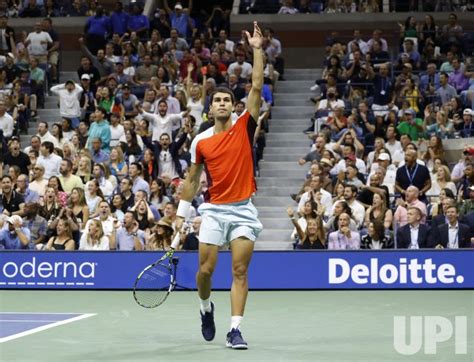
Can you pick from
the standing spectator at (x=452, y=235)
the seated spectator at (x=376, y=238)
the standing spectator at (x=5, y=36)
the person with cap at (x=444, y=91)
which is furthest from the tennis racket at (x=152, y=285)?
the standing spectator at (x=5, y=36)

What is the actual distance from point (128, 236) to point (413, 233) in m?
4.19

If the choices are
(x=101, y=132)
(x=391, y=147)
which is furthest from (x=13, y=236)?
(x=391, y=147)

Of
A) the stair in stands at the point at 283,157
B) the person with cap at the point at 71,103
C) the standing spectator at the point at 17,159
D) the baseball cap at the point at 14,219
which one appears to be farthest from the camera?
the person with cap at the point at 71,103

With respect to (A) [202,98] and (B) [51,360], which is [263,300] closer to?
(B) [51,360]

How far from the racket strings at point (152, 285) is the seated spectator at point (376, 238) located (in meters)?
6.38

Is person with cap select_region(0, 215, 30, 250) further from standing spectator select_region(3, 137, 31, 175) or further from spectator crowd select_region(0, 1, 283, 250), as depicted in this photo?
standing spectator select_region(3, 137, 31, 175)

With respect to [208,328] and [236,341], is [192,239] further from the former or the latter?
[236,341]

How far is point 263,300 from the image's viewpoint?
1408cm

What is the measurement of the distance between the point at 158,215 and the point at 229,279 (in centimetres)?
230

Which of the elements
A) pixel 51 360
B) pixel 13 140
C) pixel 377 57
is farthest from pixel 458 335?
pixel 377 57

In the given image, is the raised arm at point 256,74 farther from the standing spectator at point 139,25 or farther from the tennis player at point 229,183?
the standing spectator at point 139,25

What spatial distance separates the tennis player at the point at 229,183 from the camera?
371 inches

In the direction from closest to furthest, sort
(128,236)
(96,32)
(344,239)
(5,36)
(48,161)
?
(344,239) → (128,236) → (48,161) → (96,32) → (5,36)

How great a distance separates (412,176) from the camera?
17578 mm
